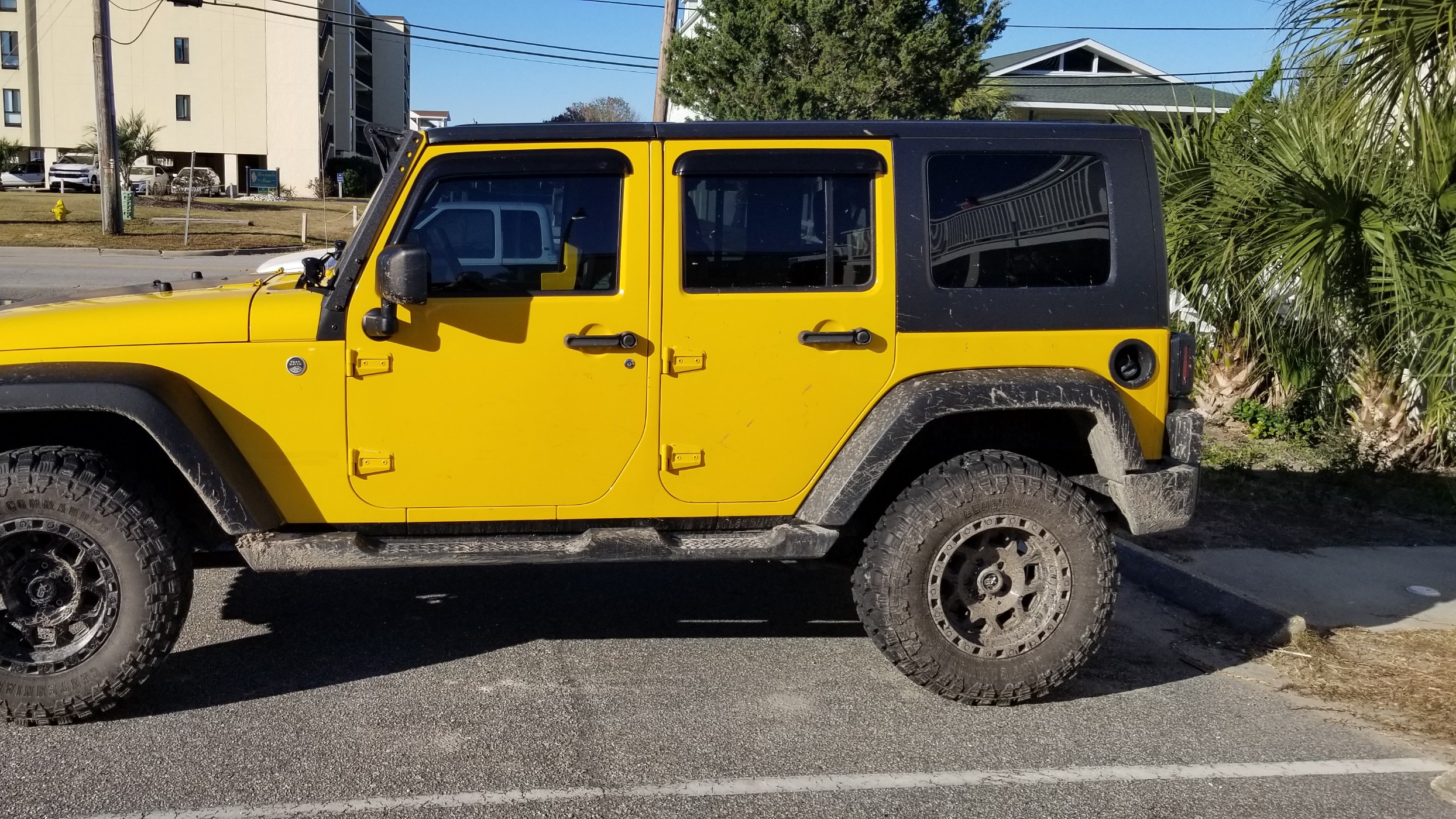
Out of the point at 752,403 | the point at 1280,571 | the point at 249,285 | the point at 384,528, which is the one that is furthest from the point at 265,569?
the point at 1280,571

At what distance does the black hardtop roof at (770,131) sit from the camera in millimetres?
4395

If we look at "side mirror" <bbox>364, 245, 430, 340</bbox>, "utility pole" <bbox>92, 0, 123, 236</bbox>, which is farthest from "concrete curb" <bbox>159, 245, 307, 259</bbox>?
"side mirror" <bbox>364, 245, 430, 340</bbox>

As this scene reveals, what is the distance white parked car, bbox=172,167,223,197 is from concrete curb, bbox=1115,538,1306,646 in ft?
168

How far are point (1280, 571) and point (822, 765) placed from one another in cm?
334

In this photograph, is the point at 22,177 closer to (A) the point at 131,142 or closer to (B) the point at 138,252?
(A) the point at 131,142

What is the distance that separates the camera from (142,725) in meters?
4.24

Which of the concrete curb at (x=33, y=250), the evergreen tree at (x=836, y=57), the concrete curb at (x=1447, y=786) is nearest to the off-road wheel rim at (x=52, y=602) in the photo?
the concrete curb at (x=1447, y=786)

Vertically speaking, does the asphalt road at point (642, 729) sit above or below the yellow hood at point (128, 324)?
below

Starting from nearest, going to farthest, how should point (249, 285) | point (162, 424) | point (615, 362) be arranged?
point (162, 424) → point (615, 362) → point (249, 285)

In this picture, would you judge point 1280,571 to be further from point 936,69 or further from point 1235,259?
point 936,69

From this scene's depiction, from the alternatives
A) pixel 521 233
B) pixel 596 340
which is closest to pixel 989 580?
pixel 596 340

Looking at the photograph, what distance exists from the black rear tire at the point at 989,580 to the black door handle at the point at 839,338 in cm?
57

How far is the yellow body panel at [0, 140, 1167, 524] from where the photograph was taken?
427 centimetres

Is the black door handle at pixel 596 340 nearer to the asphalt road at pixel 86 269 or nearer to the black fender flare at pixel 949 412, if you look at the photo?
the black fender flare at pixel 949 412
